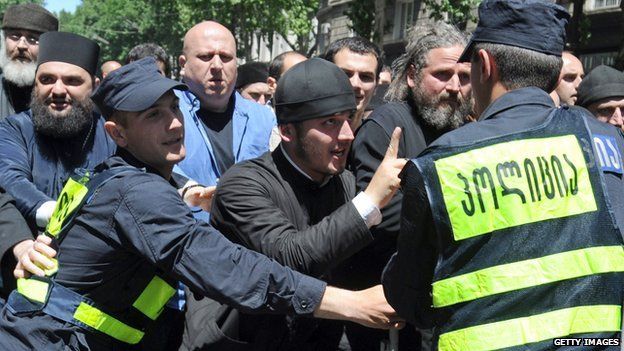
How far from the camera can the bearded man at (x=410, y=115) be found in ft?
12.7

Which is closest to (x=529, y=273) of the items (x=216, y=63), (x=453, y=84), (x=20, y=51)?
(x=453, y=84)

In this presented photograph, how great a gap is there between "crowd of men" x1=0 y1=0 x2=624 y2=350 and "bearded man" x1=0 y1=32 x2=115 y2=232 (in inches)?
0.5

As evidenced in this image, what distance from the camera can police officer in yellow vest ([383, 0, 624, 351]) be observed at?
2352 mm

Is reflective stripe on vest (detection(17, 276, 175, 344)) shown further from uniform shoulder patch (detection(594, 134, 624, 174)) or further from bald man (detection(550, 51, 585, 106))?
bald man (detection(550, 51, 585, 106))

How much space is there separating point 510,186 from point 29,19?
4.40 m

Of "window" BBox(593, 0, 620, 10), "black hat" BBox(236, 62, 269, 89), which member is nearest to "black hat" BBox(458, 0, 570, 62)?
"black hat" BBox(236, 62, 269, 89)

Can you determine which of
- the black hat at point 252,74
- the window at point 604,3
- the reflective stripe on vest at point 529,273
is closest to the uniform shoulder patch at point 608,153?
the reflective stripe on vest at point 529,273

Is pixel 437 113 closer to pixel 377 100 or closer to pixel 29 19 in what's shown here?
pixel 377 100

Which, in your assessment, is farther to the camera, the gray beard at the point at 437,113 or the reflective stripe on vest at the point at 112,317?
the gray beard at the point at 437,113

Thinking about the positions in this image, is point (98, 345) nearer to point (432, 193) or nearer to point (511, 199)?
point (432, 193)

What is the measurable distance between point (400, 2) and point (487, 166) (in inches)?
1208

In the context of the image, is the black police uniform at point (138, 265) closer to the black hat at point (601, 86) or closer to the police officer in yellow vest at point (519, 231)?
the police officer in yellow vest at point (519, 231)

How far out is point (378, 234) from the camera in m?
3.71

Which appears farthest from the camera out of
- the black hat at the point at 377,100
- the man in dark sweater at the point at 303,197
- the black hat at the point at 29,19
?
the black hat at the point at 377,100
